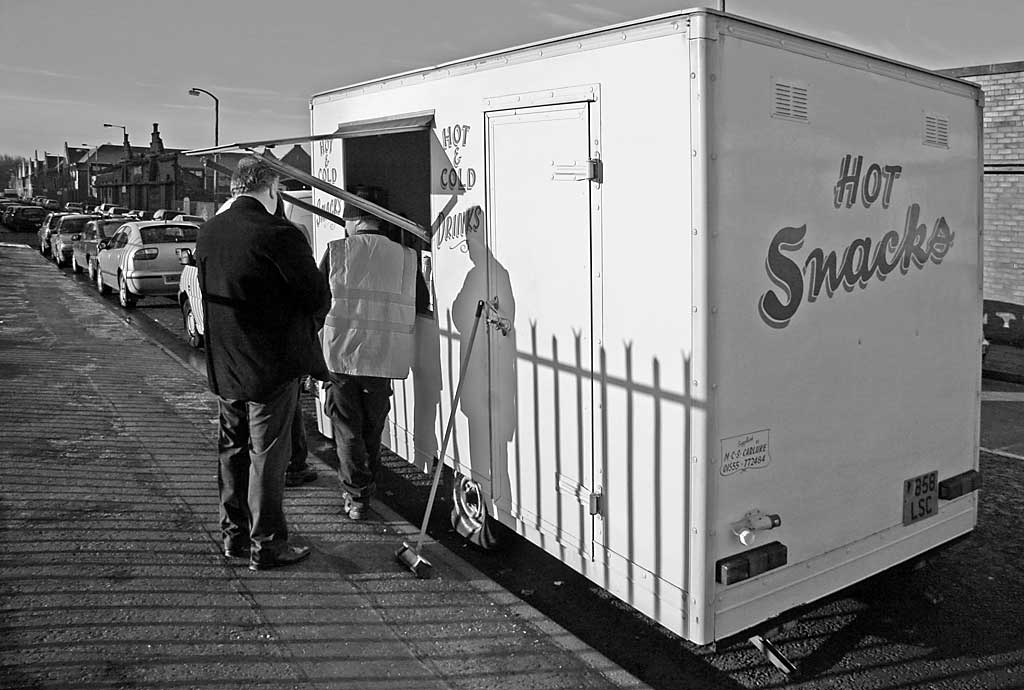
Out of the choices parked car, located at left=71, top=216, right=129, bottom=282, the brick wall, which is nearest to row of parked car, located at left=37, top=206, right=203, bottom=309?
parked car, located at left=71, top=216, right=129, bottom=282

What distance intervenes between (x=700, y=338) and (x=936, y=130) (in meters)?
1.96

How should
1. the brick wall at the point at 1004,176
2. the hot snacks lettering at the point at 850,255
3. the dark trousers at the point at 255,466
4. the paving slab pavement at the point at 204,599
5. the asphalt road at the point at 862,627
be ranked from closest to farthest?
the hot snacks lettering at the point at 850,255 < the paving slab pavement at the point at 204,599 < the asphalt road at the point at 862,627 < the dark trousers at the point at 255,466 < the brick wall at the point at 1004,176

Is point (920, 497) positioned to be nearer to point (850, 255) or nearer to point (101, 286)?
point (850, 255)

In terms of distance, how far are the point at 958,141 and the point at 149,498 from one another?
538 cm

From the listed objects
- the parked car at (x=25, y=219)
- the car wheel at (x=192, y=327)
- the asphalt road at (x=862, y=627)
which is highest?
the parked car at (x=25, y=219)

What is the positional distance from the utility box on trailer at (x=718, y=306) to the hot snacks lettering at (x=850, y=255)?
0.01 meters

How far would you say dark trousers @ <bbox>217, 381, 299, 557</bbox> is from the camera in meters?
4.79

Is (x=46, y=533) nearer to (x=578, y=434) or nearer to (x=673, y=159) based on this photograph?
(x=578, y=434)

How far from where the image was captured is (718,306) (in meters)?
3.51

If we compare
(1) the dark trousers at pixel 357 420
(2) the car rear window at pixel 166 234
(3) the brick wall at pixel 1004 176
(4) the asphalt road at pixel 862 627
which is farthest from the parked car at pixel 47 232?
(4) the asphalt road at pixel 862 627

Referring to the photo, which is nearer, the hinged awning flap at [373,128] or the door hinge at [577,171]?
the door hinge at [577,171]

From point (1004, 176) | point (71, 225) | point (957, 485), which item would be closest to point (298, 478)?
point (957, 485)

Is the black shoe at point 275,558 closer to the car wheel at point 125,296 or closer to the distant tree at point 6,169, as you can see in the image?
the car wheel at point 125,296

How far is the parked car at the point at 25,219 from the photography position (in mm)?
52812
